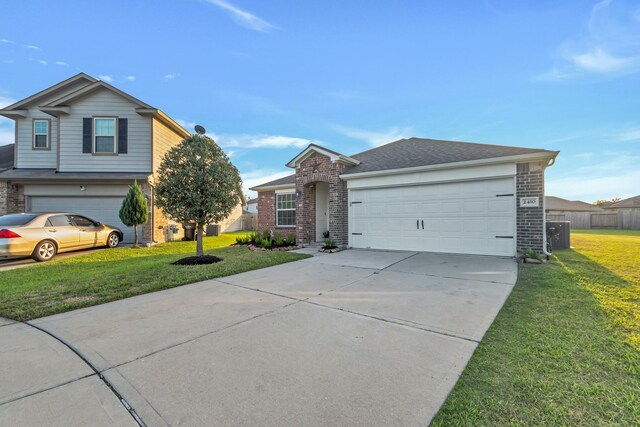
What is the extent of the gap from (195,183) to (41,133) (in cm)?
1176

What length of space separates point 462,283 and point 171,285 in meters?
5.39

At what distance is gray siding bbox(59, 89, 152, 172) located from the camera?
12.0 metres

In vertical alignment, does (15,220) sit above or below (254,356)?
above

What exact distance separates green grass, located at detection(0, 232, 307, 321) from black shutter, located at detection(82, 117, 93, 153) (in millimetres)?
6438

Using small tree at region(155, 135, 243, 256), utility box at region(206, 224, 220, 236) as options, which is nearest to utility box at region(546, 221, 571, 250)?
small tree at region(155, 135, 243, 256)

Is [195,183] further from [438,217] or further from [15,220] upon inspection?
[438,217]

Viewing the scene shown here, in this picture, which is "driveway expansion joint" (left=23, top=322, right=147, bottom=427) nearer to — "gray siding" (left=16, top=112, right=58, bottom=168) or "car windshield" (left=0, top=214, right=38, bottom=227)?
"car windshield" (left=0, top=214, right=38, bottom=227)

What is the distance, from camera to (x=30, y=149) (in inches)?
493

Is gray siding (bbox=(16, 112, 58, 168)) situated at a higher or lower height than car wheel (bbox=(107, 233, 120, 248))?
higher

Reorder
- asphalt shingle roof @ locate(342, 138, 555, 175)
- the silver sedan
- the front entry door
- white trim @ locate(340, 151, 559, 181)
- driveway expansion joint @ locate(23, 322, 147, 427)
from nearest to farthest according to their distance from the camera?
driveway expansion joint @ locate(23, 322, 147, 427) → white trim @ locate(340, 151, 559, 181) → the silver sedan → asphalt shingle roof @ locate(342, 138, 555, 175) → the front entry door

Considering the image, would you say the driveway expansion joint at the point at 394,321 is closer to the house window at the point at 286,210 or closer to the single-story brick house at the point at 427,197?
the single-story brick house at the point at 427,197

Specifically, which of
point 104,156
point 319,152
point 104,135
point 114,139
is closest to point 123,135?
point 114,139

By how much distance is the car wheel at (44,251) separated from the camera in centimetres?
773

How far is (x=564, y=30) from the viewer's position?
271 inches
